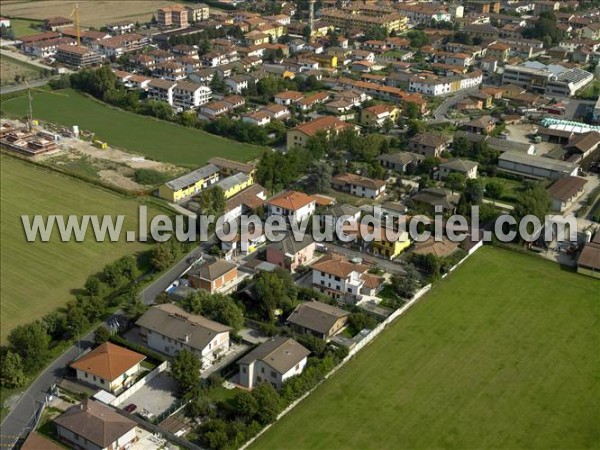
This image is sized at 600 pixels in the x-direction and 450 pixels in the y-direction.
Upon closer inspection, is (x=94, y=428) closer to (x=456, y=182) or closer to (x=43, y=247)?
(x=43, y=247)

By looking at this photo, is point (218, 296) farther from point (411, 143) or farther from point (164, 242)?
point (411, 143)

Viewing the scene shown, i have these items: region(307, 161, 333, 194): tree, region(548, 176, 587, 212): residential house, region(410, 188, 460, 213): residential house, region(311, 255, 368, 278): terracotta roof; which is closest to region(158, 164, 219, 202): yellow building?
region(307, 161, 333, 194): tree

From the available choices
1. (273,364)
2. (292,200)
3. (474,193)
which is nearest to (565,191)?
(474,193)

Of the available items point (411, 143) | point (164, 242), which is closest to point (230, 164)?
point (164, 242)

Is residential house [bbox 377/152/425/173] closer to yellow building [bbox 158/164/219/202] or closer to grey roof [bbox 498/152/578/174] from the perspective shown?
grey roof [bbox 498/152/578/174]

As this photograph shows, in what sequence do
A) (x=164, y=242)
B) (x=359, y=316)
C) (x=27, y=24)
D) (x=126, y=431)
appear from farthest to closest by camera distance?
(x=27, y=24)
(x=164, y=242)
(x=359, y=316)
(x=126, y=431)

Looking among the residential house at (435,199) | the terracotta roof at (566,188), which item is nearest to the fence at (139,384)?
the residential house at (435,199)

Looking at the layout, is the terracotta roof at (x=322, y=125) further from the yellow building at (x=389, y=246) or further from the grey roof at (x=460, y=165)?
the yellow building at (x=389, y=246)
